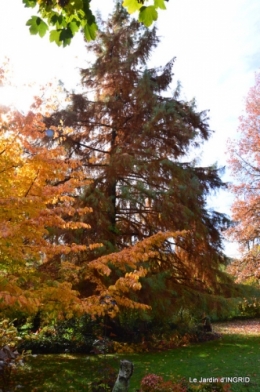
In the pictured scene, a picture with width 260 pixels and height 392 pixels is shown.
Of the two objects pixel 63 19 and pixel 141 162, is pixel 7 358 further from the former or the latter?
pixel 141 162

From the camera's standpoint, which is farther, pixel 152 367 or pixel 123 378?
pixel 152 367

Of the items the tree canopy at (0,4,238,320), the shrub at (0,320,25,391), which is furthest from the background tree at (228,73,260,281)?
the shrub at (0,320,25,391)

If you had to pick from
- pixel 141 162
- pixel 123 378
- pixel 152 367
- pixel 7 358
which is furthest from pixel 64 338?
pixel 123 378

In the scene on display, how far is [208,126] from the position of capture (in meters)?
13.6

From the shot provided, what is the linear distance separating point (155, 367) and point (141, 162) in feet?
18.9

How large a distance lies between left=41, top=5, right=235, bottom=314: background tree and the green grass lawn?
5.96 ft

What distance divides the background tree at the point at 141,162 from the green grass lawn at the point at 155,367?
5.96 ft

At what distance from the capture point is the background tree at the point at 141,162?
1101cm

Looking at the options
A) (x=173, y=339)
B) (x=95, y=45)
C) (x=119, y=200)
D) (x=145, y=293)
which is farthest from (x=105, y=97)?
(x=173, y=339)

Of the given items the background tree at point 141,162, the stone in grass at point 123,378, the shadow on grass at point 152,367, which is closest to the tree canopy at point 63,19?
the stone in grass at point 123,378

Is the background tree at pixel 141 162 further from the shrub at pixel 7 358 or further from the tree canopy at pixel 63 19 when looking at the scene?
the tree canopy at pixel 63 19

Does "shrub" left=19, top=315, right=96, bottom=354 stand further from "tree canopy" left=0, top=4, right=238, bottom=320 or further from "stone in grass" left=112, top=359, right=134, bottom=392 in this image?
"stone in grass" left=112, top=359, right=134, bottom=392

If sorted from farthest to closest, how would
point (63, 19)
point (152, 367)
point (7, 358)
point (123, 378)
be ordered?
1. point (152, 367)
2. point (7, 358)
3. point (123, 378)
4. point (63, 19)

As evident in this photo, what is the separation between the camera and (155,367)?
8.23m
